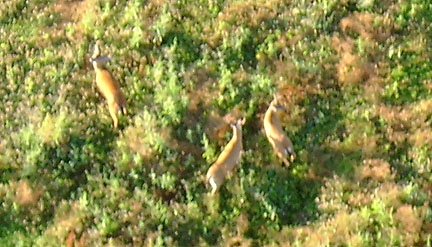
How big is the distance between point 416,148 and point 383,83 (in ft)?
6.08

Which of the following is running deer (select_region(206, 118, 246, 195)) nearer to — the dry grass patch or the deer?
the dry grass patch

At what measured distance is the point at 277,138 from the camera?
11.9 meters

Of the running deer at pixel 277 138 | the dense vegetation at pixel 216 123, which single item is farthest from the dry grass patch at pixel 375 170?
the running deer at pixel 277 138

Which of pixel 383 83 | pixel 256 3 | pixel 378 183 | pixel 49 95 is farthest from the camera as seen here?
pixel 256 3

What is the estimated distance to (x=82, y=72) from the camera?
46.8 feet

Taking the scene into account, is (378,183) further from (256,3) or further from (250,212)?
(256,3)

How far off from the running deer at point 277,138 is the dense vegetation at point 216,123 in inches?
11.1

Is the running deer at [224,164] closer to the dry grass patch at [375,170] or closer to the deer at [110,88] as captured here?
the dry grass patch at [375,170]

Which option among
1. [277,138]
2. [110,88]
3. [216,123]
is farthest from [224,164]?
[110,88]

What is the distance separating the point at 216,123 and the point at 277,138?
1502 millimetres

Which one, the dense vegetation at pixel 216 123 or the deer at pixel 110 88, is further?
the deer at pixel 110 88

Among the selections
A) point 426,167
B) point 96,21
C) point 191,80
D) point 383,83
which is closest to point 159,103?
point 191,80

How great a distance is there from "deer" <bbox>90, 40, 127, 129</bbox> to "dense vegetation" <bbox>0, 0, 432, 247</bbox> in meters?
0.27

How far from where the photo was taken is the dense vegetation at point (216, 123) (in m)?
11.4
